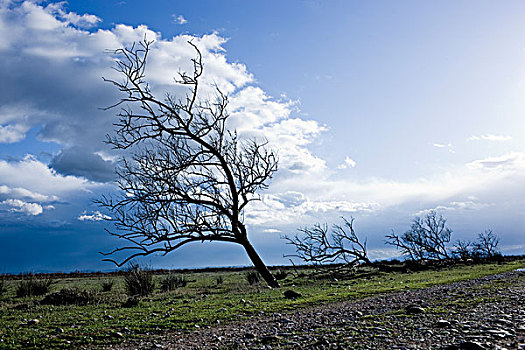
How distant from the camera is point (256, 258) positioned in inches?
730

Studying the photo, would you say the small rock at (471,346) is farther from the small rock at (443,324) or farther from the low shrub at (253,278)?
the low shrub at (253,278)

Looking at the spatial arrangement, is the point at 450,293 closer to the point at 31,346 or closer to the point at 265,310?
the point at 265,310

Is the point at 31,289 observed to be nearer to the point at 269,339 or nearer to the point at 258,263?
the point at 258,263

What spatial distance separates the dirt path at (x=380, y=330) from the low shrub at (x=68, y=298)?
25.6 feet

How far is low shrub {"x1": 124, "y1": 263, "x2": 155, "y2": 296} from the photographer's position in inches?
667

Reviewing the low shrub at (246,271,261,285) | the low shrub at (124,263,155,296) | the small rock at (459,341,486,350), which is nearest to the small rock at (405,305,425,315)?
the small rock at (459,341,486,350)

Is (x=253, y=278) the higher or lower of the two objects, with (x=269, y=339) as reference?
lower

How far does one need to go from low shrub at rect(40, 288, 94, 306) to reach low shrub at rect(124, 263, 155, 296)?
121 inches

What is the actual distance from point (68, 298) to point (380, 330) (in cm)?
1141

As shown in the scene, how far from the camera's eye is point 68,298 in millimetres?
13570

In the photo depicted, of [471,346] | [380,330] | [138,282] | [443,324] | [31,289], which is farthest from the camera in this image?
[31,289]

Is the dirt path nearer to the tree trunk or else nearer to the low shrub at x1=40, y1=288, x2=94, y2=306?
the low shrub at x1=40, y1=288, x2=94, y2=306

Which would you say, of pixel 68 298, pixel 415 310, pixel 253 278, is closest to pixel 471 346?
pixel 415 310

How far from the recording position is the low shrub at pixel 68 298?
523 inches
